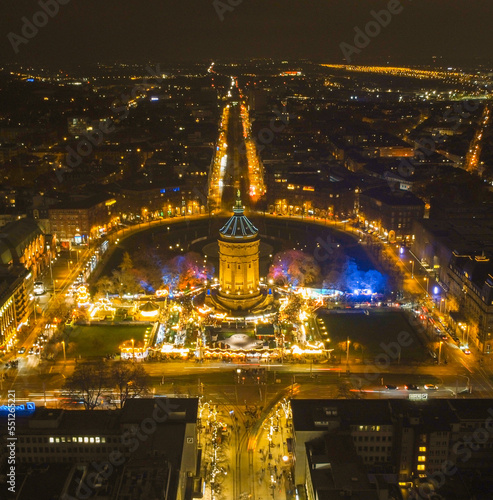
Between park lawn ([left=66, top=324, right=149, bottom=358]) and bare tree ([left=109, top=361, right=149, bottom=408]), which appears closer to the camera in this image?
bare tree ([left=109, top=361, right=149, bottom=408])

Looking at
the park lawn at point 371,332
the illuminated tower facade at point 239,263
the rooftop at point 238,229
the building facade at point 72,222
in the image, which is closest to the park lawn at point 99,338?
the illuminated tower facade at point 239,263

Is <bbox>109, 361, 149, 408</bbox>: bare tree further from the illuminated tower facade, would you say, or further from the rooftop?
the rooftop

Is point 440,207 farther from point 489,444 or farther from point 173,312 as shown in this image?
point 489,444

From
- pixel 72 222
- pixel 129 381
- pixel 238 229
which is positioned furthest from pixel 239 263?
pixel 72 222

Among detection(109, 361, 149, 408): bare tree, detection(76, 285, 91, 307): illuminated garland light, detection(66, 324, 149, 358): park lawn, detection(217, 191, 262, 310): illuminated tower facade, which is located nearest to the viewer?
detection(109, 361, 149, 408): bare tree

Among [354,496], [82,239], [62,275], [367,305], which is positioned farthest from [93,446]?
[82,239]

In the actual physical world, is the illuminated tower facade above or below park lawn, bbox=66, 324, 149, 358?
above

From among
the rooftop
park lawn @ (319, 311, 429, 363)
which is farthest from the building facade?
park lawn @ (319, 311, 429, 363)
